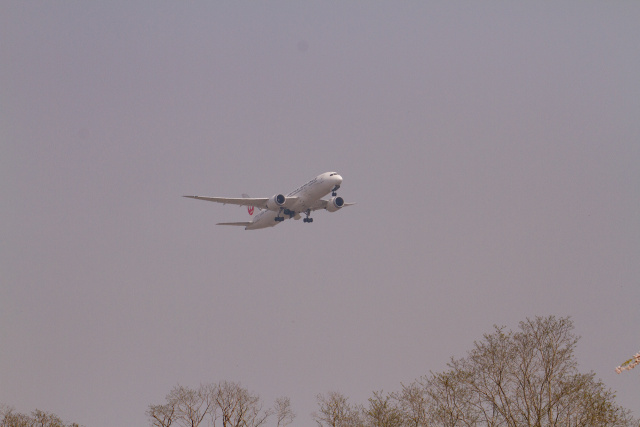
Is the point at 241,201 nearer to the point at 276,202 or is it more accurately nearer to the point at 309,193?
the point at 276,202

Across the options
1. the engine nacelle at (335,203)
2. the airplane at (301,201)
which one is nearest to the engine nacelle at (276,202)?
the airplane at (301,201)

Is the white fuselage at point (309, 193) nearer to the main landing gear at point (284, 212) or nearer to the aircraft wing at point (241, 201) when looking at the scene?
the main landing gear at point (284, 212)

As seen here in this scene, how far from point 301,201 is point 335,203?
454 centimetres

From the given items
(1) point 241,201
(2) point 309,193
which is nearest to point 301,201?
(2) point 309,193

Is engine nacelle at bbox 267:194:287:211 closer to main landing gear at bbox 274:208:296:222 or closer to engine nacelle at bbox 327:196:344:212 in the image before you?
main landing gear at bbox 274:208:296:222

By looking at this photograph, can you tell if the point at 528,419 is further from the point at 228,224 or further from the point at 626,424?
the point at 228,224

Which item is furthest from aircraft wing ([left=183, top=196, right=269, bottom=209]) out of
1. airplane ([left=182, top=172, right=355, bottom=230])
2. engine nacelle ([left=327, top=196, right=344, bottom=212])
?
engine nacelle ([left=327, top=196, right=344, bottom=212])

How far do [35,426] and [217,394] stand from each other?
16456 millimetres

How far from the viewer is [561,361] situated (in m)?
38.2

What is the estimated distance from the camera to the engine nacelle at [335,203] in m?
74.9

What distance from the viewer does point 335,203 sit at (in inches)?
2955

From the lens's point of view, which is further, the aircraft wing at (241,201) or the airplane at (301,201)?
the aircraft wing at (241,201)

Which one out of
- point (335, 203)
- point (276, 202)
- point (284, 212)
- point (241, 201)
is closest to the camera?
point (276, 202)

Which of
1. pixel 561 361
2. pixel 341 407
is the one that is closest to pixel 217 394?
pixel 341 407
